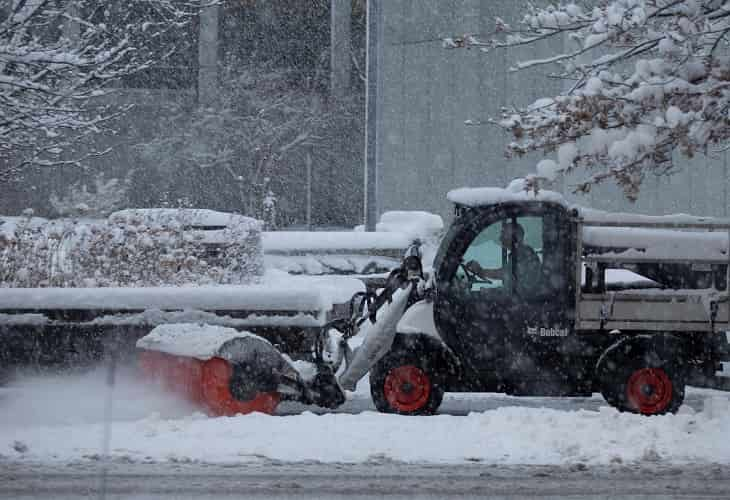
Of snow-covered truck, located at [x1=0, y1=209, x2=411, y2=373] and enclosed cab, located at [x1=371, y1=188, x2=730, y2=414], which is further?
snow-covered truck, located at [x1=0, y1=209, x2=411, y2=373]

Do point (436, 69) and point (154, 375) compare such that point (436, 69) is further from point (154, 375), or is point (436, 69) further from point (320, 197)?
point (154, 375)

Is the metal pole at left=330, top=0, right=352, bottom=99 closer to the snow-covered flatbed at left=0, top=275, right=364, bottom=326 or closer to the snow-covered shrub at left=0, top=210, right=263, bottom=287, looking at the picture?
the snow-covered shrub at left=0, top=210, right=263, bottom=287

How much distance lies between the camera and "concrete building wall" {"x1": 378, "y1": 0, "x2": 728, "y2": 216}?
92.0 feet

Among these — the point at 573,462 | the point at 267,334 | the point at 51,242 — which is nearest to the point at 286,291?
the point at 267,334

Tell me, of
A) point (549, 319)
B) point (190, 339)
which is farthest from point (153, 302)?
point (549, 319)

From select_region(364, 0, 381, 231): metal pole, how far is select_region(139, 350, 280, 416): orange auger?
901 centimetres

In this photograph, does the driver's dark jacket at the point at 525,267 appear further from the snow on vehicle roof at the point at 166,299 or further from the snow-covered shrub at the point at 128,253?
the snow-covered shrub at the point at 128,253

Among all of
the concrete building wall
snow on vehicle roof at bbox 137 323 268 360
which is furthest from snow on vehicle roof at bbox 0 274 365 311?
the concrete building wall

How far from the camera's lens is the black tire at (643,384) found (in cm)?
897

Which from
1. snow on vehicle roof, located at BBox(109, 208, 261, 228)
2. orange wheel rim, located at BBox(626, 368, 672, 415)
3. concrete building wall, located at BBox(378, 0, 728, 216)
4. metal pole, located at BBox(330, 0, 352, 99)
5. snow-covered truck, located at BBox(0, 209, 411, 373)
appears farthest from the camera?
metal pole, located at BBox(330, 0, 352, 99)

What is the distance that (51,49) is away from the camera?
11.7 meters

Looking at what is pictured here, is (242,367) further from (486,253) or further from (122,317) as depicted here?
(486,253)

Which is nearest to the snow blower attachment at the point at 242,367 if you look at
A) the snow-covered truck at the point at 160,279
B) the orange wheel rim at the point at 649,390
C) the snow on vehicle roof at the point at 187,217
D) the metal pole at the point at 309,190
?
the snow-covered truck at the point at 160,279

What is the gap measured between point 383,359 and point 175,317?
5.70ft
